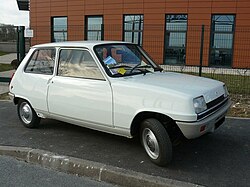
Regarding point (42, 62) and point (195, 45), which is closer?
point (42, 62)

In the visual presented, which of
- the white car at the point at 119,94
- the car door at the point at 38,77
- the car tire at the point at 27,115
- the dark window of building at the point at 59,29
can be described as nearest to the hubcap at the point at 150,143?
the white car at the point at 119,94

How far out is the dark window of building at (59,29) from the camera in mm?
21608

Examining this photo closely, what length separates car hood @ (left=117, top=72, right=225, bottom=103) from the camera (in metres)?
3.71

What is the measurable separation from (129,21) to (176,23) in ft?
10.7

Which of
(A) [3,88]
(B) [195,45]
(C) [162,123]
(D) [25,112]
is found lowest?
(A) [3,88]

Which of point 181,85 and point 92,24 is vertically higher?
point 92,24

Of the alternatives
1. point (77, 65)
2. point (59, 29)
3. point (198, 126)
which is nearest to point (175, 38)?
point (59, 29)

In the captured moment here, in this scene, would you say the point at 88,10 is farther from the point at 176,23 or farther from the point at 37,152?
the point at 37,152

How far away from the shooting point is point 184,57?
696 inches

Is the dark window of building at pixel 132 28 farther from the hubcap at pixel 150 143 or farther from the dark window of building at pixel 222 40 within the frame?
the hubcap at pixel 150 143

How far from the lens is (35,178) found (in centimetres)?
371

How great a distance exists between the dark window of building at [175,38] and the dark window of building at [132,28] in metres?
1.84

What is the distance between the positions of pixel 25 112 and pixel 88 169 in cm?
239

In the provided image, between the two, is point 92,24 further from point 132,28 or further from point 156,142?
point 156,142
